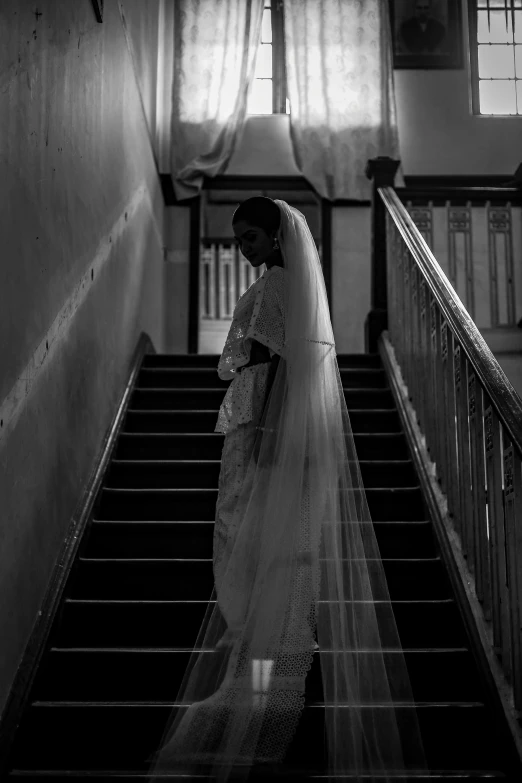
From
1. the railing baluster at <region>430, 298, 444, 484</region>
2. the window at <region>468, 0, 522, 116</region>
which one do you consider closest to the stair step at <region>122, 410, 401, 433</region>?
the railing baluster at <region>430, 298, 444, 484</region>

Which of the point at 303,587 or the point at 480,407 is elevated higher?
the point at 480,407

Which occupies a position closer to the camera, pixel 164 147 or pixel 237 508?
pixel 237 508

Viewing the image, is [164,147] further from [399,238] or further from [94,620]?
[94,620]

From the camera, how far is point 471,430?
114 inches

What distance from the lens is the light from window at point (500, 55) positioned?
7.60 meters

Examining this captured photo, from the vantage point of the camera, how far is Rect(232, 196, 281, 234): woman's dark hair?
98.7 inches

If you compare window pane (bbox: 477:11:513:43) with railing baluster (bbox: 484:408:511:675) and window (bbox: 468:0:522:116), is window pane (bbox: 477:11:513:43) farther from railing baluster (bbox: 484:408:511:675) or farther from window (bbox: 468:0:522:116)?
railing baluster (bbox: 484:408:511:675)

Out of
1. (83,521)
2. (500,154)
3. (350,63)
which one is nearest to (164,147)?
(350,63)

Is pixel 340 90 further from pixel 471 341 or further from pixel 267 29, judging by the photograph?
pixel 471 341

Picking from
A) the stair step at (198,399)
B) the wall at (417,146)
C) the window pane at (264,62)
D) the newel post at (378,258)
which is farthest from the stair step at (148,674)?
the window pane at (264,62)

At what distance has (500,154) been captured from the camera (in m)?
7.44

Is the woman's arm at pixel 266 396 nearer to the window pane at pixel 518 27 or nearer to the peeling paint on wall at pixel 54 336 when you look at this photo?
the peeling paint on wall at pixel 54 336

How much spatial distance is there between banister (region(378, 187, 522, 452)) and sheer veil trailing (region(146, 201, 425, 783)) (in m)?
0.43

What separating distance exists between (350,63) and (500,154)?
1426 millimetres
